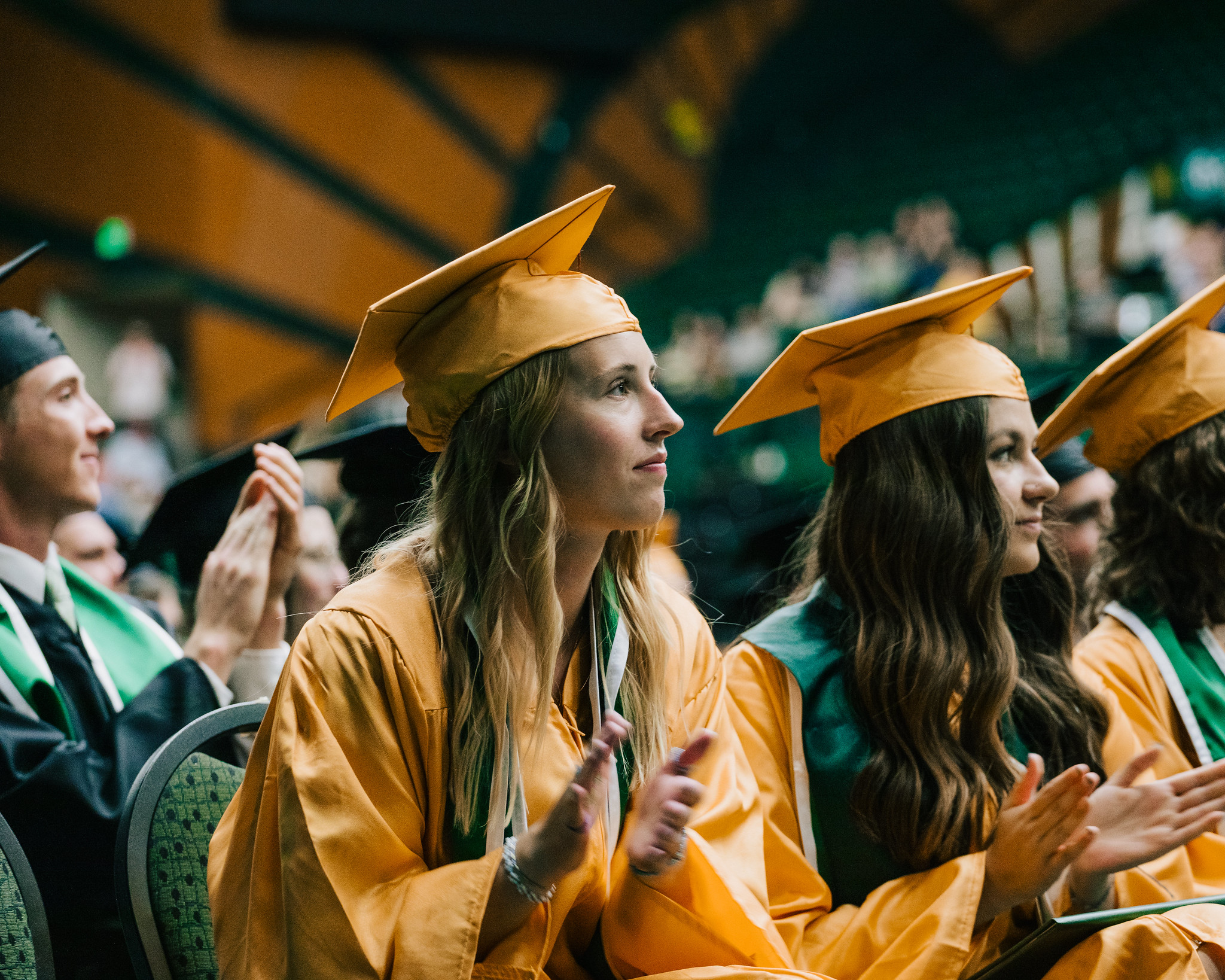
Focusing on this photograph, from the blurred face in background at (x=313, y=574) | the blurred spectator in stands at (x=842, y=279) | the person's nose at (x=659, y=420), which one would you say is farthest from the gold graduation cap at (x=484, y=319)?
the blurred spectator in stands at (x=842, y=279)

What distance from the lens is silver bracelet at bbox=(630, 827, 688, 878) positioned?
1511mm

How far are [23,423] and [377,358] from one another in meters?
0.93

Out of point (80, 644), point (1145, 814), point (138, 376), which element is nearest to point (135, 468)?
point (138, 376)

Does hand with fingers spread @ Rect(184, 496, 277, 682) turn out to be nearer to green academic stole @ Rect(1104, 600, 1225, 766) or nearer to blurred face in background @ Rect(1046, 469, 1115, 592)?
green academic stole @ Rect(1104, 600, 1225, 766)

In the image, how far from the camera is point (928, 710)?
198 cm

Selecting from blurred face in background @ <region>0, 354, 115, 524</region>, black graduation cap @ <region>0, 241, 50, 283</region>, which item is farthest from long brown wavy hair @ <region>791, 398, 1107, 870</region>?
black graduation cap @ <region>0, 241, 50, 283</region>

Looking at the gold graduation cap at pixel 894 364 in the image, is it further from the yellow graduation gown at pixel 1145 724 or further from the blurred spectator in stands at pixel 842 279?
the blurred spectator in stands at pixel 842 279

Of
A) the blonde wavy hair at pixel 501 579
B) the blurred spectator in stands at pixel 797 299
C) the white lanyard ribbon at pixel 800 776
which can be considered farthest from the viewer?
the blurred spectator in stands at pixel 797 299

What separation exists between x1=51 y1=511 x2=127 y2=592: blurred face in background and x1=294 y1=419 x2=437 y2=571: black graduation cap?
2.96ft

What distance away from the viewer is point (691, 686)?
1.88 metres

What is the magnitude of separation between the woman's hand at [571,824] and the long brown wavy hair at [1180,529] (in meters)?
1.62

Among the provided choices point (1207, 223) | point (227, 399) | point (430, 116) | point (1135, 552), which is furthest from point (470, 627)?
point (430, 116)

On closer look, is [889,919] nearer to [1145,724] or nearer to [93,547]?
[1145,724]

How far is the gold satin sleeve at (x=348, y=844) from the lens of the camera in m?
1.45
